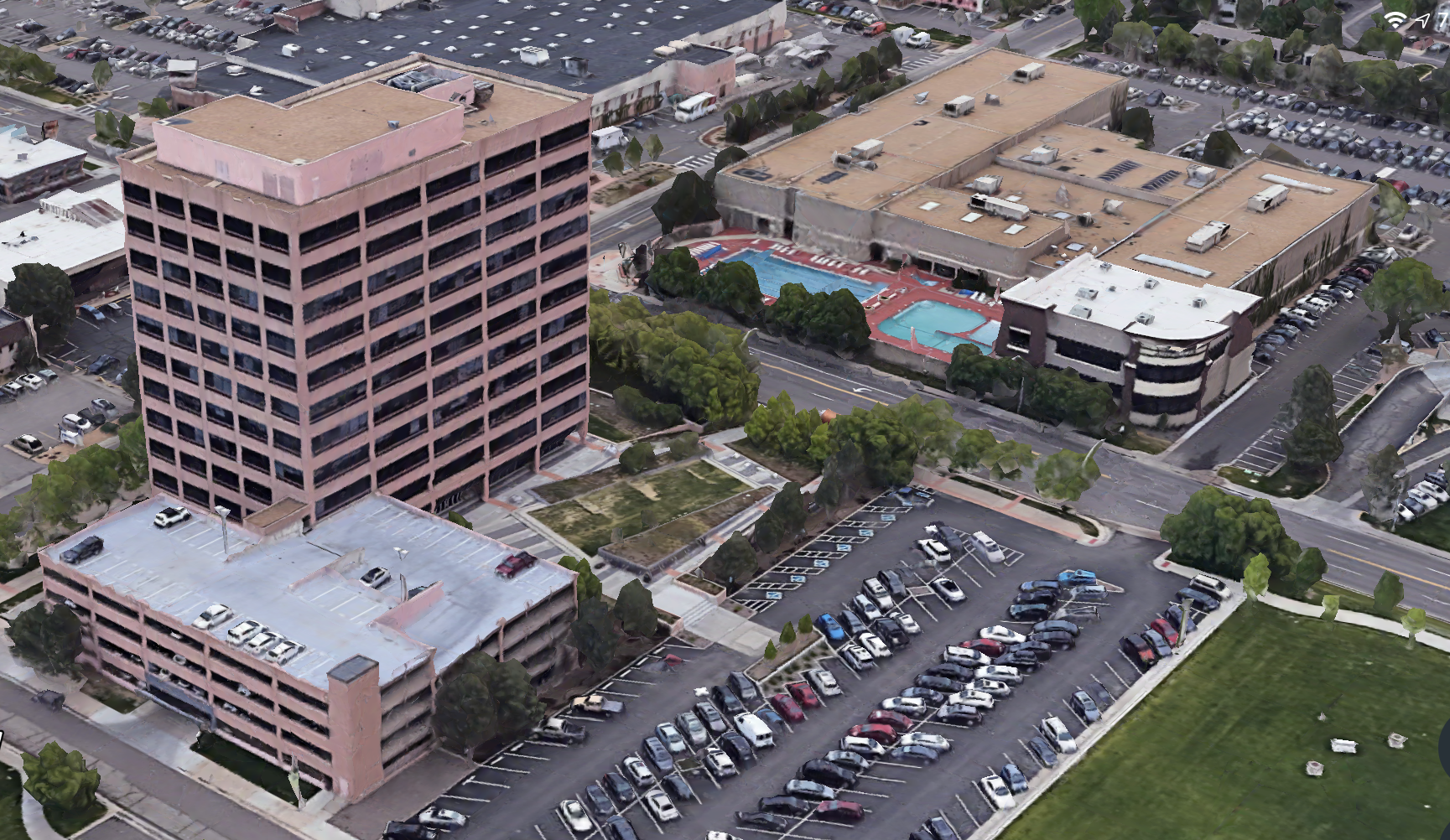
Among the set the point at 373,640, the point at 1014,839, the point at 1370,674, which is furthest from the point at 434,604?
the point at 1370,674

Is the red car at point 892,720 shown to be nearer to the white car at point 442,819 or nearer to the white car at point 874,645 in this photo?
the white car at point 874,645

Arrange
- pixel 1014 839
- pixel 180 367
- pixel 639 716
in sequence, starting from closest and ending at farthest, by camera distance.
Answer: pixel 1014 839
pixel 639 716
pixel 180 367

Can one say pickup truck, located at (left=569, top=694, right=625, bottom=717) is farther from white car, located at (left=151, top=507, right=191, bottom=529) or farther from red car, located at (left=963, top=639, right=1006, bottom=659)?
white car, located at (left=151, top=507, right=191, bottom=529)

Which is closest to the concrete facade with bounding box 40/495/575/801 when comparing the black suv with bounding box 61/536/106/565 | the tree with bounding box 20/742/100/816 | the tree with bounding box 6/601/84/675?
the black suv with bounding box 61/536/106/565

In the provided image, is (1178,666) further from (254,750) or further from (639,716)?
(254,750)

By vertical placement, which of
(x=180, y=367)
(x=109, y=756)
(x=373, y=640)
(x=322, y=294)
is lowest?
(x=109, y=756)

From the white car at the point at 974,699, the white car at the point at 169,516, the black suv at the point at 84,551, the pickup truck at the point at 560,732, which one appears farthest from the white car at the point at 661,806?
the black suv at the point at 84,551
